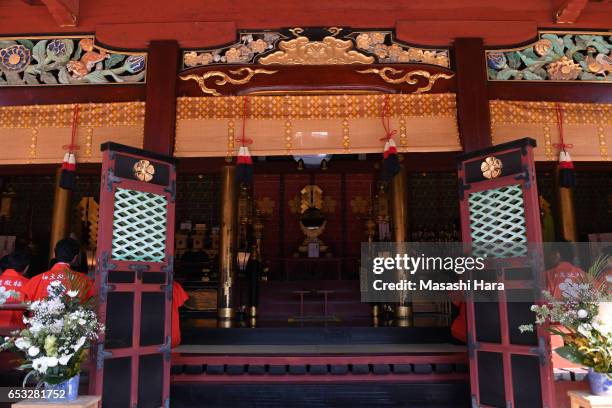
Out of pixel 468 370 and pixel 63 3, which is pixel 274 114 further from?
pixel 468 370

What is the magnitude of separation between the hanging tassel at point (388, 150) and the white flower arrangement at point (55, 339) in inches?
103

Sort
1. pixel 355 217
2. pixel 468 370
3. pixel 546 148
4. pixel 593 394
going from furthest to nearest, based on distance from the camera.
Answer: pixel 355 217
pixel 546 148
pixel 468 370
pixel 593 394

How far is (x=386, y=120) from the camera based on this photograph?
170 inches

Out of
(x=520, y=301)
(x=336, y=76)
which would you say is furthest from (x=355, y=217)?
(x=520, y=301)

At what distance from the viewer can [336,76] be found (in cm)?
441

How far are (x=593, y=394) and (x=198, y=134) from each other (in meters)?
3.56

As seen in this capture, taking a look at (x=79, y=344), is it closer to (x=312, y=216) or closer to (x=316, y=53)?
(x=316, y=53)

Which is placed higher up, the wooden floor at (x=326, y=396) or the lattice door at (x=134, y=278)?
the lattice door at (x=134, y=278)

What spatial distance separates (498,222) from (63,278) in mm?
3317

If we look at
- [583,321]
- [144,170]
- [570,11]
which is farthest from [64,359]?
[570,11]

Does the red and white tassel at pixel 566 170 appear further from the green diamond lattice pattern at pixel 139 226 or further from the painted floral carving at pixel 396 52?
the green diamond lattice pattern at pixel 139 226

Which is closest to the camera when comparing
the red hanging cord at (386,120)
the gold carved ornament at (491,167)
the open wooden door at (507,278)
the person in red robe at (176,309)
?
the open wooden door at (507,278)

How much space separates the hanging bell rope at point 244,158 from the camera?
4.18 metres

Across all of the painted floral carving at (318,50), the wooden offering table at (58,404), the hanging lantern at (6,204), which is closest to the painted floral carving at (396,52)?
the painted floral carving at (318,50)
